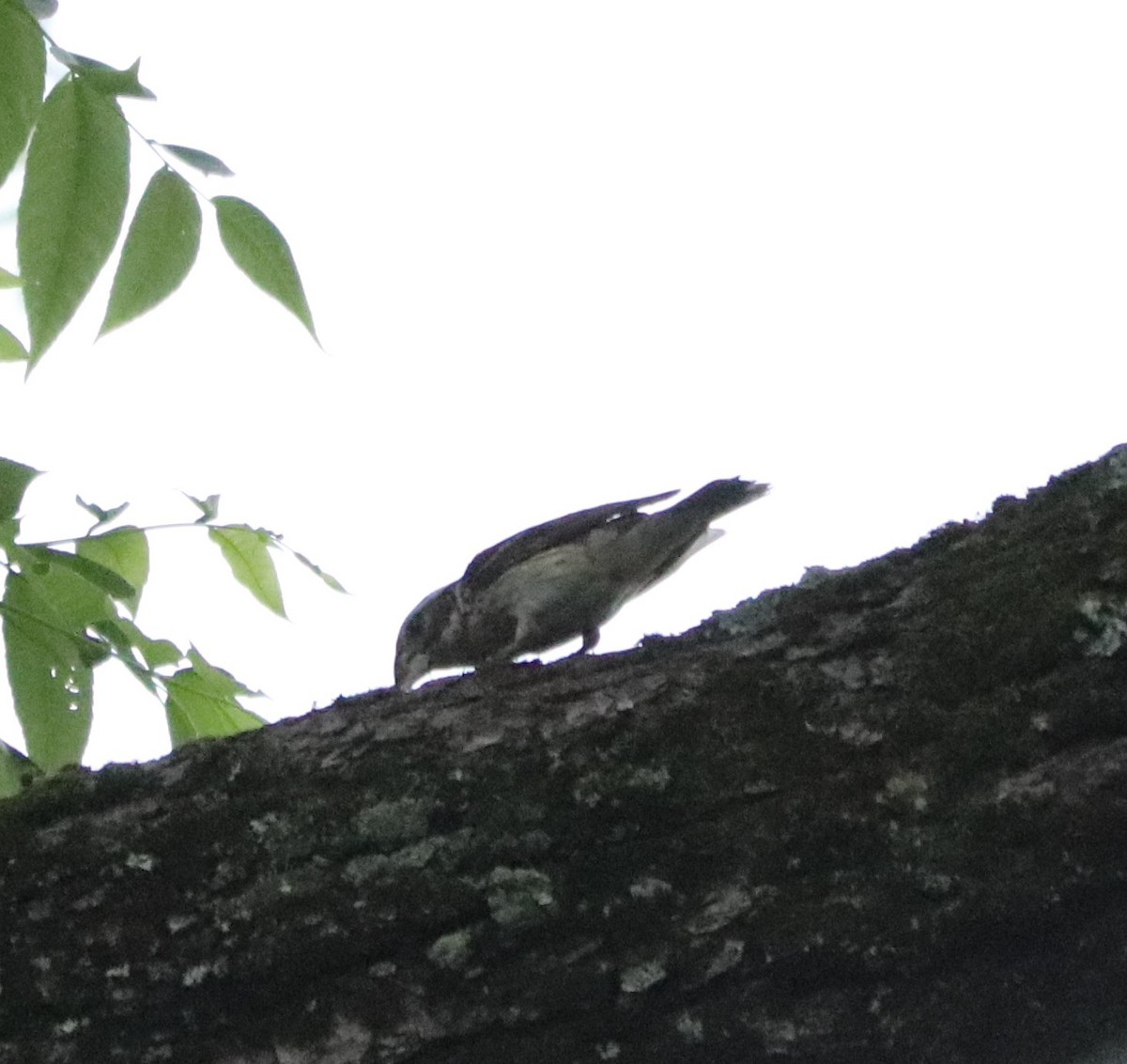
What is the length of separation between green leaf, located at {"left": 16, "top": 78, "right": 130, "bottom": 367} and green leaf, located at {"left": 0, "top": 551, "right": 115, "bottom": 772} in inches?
18.8

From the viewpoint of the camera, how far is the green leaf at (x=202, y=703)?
2.97 metres

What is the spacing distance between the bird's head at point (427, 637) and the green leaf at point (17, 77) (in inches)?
125

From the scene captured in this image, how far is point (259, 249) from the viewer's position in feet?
8.90

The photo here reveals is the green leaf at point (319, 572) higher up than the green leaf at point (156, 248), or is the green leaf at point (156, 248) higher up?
the green leaf at point (156, 248)

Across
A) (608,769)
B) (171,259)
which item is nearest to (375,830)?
(608,769)

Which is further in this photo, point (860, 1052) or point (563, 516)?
point (563, 516)

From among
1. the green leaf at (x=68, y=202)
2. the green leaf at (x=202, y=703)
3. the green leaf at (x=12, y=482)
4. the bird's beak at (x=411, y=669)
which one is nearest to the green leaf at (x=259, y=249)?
the green leaf at (x=68, y=202)

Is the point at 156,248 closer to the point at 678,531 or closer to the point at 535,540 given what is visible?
the point at 678,531

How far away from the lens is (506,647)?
5.41m

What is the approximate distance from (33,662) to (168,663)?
285mm

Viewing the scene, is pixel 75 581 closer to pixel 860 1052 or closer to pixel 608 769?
pixel 608 769

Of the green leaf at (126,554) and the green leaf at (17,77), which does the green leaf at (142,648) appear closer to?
the green leaf at (126,554)

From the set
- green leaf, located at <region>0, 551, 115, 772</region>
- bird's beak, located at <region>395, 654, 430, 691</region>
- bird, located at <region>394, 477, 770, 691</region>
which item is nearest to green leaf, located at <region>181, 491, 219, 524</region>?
green leaf, located at <region>0, 551, 115, 772</region>

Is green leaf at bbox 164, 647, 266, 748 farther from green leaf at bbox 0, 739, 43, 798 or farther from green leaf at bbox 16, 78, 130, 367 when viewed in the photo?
green leaf at bbox 16, 78, 130, 367
